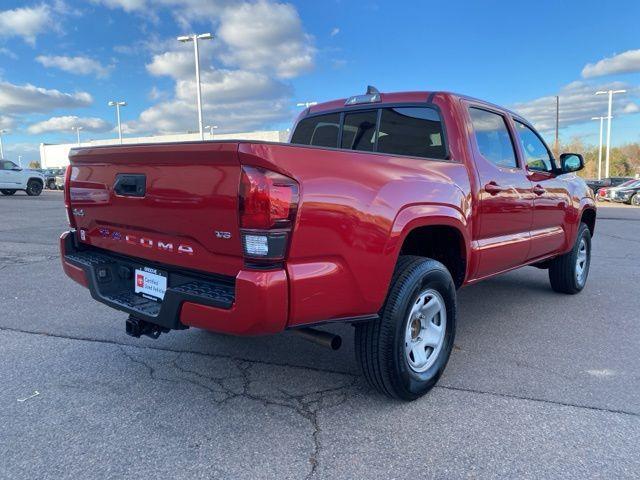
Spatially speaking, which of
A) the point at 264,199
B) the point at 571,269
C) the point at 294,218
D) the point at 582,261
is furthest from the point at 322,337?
the point at 582,261

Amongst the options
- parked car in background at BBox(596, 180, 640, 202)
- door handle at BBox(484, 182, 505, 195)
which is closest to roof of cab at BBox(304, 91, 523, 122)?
door handle at BBox(484, 182, 505, 195)

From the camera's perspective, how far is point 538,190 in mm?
4672

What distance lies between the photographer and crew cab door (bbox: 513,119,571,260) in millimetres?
4688

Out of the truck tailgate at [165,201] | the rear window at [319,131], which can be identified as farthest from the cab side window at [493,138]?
the truck tailgate at [165,201]

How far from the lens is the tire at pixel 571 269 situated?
5664mm

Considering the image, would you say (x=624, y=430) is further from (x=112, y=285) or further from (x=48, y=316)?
(x=48, y=316)

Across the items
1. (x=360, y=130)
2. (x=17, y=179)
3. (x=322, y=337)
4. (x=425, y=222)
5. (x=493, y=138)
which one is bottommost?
(x=322, y=337)

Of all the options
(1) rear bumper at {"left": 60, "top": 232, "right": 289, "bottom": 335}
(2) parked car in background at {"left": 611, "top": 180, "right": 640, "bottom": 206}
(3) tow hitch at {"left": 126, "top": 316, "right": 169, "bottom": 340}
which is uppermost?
(1) rear bumper at {"left": 60, "top": 232, "right": 289, "bottom": 335}

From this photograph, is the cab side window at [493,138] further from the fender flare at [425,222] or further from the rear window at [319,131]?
the rear window at [319,131]

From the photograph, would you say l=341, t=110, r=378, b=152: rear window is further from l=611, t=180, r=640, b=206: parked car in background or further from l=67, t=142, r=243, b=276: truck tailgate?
l=611, t=180, r=640, b=206: parked car in background

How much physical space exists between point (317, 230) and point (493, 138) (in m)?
2.50

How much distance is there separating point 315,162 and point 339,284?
0.62 meters

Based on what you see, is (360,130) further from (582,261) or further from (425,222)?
(582,261)

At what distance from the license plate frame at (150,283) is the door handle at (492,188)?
7.89ft
